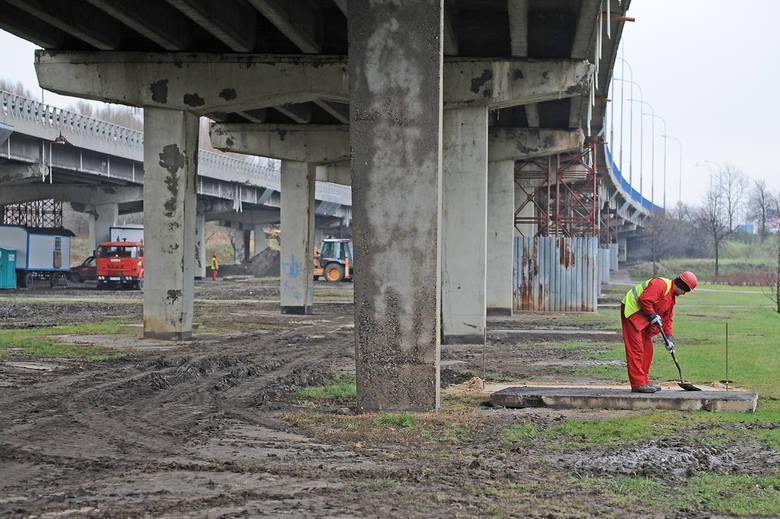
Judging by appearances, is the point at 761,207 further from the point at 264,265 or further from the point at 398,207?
the point at 398,207

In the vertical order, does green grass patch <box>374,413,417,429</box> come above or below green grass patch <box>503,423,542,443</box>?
above

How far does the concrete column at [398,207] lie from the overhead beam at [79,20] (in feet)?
35.5

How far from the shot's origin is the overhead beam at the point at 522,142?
123ft

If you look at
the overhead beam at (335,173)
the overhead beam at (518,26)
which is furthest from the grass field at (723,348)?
the overhead beam at (335,173)

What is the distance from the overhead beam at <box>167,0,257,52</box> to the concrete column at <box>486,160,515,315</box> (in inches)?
652

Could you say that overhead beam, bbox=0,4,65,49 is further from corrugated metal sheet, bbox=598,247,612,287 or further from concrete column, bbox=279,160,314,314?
corrugated metal sheet, bbox=598,247,612,287

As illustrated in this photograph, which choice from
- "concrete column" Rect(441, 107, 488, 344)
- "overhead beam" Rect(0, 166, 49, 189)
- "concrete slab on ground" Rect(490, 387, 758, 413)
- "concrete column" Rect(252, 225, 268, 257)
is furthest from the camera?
"concrete column" Rect(252, 225, 268, 257)

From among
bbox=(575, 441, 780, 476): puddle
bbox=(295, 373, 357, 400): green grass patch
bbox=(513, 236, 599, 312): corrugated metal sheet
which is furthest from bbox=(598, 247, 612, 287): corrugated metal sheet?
bbox=(575, 441, 780, 476): puddle

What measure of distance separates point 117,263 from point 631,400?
A: 47279 millimetres

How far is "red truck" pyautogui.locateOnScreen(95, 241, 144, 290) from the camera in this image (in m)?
56.4

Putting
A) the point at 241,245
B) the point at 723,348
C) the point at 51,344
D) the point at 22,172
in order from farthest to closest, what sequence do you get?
1. the point at 241,245
2. the point at 22,172
3. the point at 723,348
4. the point at 51,344

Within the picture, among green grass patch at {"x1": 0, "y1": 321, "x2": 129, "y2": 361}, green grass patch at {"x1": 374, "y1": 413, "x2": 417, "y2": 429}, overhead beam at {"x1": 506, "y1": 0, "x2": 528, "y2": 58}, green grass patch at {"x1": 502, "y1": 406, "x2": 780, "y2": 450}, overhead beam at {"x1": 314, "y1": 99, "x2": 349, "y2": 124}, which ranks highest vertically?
overhead beam at {"x1": 506, "y1": 0, "x2": 528, "y2": 58}

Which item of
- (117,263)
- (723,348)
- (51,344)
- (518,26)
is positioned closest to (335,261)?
(117,263)

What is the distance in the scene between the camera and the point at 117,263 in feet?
186
